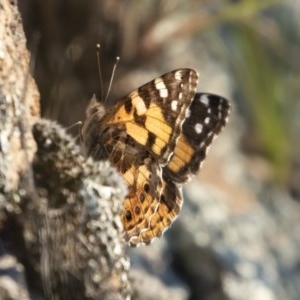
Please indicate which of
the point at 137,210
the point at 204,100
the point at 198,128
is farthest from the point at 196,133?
the point at 137,210

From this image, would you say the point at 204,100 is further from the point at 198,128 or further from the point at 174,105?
the point at 174,105

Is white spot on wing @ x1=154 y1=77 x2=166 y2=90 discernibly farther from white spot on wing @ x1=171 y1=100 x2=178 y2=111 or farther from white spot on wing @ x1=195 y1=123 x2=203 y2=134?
white spot on wing @ x1=195 y1=123 x2=203 y2=134

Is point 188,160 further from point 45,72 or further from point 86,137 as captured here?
point 45,72

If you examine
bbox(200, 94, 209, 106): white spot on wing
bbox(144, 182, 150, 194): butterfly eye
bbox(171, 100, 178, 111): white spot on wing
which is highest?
bbox(200, 94, 209, 106): white spot on wing

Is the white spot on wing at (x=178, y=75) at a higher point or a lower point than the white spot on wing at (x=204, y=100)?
lower

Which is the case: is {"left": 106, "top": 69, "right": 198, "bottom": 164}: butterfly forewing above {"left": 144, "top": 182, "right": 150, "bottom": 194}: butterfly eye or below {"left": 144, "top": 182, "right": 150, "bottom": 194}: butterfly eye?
above

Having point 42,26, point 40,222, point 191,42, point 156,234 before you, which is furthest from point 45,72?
point 40,222

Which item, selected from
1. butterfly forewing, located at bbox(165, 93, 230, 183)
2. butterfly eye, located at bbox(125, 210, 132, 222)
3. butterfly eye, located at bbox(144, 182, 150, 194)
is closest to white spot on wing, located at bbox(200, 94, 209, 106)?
butterfly forewing, located at bbox(165, 93, 230, 183)

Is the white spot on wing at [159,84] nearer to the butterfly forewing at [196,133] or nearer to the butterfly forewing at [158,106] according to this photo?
the butterfly forewing at [158,106]

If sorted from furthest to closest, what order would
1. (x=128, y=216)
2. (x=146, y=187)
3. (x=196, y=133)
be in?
(x=196, y=133)
(x=146, y=187)
(x=128, y=216)

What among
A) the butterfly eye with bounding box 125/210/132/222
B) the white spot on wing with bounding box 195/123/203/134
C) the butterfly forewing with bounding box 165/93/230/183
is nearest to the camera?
the butterfly eye with bounding box 125/210/132/222

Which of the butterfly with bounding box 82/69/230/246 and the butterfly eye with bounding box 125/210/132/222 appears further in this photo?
the butterfly with bounding box 82/69/230/246

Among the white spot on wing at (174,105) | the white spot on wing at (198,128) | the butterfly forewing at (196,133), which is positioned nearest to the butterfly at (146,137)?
the white spot on wing at (174,105)
